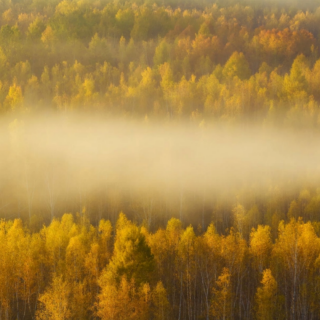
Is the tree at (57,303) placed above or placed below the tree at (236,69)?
below

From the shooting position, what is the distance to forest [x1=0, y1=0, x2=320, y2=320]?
50656 mm

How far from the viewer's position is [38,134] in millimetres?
83188

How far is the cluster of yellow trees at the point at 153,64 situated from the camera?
323ft

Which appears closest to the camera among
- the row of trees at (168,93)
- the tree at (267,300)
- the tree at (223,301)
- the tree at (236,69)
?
the tree at (267,300)

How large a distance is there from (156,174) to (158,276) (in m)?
30.6

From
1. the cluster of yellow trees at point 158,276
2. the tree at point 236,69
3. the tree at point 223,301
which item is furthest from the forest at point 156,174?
the tree at point 236,69

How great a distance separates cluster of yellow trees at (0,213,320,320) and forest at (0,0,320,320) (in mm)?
200

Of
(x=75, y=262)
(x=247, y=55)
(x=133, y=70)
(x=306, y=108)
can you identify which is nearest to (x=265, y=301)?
(x=75, y=262)

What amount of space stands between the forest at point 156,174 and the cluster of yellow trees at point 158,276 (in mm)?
200

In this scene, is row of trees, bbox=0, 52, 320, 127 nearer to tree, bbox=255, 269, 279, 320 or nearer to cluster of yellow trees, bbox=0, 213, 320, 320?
cluster of yellow trees, bbox=0, 213, 320, 320

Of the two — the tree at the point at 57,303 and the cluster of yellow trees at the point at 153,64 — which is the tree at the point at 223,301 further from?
the cluster of yellow trees at the point at 153,64

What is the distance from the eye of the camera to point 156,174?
276 ft

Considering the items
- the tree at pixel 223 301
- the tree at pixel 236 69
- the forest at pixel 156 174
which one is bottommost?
the tree at pixel 223 301

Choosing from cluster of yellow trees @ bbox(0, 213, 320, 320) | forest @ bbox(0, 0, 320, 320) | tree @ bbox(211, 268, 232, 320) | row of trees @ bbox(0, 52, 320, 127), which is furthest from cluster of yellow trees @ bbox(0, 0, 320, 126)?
tree @ bbox(211, 268, 232, 320)
